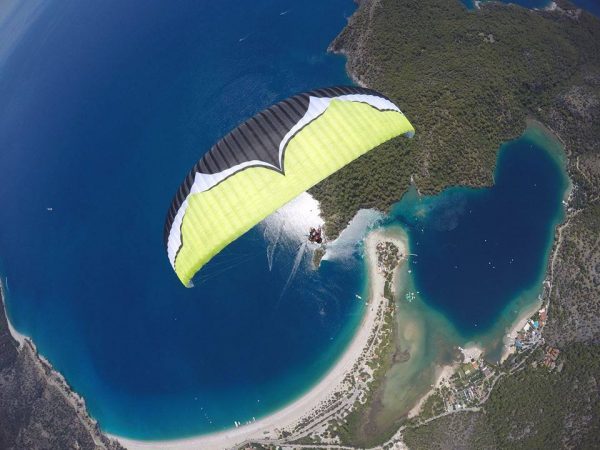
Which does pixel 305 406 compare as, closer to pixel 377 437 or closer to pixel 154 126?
pixel 377 437

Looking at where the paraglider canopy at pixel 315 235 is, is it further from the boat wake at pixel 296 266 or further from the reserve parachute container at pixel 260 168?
the reserve parachute container at pixel 260 168

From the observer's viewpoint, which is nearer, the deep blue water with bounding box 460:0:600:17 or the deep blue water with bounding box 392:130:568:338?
the deep blue water with bounding box 392:130:568:338

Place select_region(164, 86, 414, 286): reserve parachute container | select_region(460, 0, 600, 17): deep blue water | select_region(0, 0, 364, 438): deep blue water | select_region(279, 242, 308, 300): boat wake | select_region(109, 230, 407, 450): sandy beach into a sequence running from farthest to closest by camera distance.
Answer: select_region(460, 0, 600, 17): deep blue water, select_region(279, 242, 308, 300): boat wake, select_region(0, 0, 364, 438): deep blue water, select_region(109, 230, 407, 450): sandy beach, select_region(164, 86, 414, 286): reserve parachute container

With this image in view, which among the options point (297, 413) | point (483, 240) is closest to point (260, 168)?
point (297, 413)

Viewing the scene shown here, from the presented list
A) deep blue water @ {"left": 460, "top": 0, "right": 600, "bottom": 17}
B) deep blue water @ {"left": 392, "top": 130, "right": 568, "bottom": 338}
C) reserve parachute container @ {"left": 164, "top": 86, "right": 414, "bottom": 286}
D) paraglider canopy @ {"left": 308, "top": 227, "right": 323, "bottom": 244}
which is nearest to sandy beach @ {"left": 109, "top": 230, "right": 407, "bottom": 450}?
deep blue water @ {"left": 392, "top": 130, "right": 568, "bottom": 338}

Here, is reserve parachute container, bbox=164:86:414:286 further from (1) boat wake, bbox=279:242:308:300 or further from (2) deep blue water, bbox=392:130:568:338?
(2) deep blue water, bbox=392:130:568:338

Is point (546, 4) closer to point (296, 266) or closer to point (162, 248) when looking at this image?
point (296, 266)

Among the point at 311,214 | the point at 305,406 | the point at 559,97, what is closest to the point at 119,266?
the point at 311,214

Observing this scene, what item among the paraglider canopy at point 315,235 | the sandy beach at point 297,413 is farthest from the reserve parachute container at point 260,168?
the sandy beach at point 297,413
